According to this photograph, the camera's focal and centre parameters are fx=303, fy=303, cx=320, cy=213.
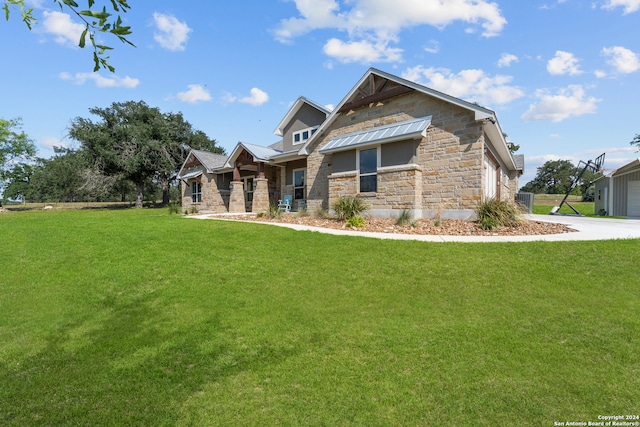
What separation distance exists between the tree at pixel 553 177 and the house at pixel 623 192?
56.4 metres

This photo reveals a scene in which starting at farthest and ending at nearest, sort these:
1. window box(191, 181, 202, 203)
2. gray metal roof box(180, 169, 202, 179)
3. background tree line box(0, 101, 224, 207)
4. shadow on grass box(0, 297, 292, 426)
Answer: background tree line box(0, 101, 224, 207)
window box(191, 181, 202, 203)
gray metal roof box(180, 169, 202, 179)
shadow on grass box(0, 297, 292, 426)

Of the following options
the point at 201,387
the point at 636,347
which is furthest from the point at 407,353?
the point at 636,347

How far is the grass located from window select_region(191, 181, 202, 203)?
1870 centimetres

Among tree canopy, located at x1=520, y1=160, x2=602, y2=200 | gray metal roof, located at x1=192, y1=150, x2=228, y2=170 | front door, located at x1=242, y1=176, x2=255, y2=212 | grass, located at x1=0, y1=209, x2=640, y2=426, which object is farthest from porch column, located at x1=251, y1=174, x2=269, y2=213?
tree canopy, located at x1=520, y1=160, x2=602, y2=200

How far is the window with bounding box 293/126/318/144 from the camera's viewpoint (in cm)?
1970

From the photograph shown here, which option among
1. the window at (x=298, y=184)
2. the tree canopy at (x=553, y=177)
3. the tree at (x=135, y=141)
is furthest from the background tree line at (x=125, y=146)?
the tree canopy at (x=553, y=177)

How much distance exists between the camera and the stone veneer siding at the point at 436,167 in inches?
443

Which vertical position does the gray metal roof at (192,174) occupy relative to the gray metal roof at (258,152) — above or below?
below

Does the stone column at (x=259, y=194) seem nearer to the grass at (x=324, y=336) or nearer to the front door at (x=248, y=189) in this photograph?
the front door at (x=248, y=189)

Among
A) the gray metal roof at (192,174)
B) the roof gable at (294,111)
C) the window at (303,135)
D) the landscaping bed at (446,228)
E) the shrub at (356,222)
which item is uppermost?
the roof gable at (294,111)

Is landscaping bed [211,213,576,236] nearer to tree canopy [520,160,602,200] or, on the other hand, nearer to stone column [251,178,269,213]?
stone column [251,178,269,213]

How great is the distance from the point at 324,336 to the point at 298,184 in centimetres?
1568

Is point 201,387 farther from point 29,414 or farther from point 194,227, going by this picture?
point 194,227

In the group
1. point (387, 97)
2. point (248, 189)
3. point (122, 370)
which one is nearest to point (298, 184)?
point (248, 189)
